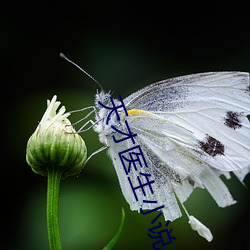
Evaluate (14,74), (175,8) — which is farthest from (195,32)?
(14,74)

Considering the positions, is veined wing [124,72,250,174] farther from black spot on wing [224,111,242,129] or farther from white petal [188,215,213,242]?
white petal [188,215,213,242]

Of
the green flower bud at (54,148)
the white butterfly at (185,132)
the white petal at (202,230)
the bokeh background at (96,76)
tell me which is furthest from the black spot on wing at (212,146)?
the bokeh background at (96,76)

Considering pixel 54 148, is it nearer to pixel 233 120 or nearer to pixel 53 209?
pixel 53 209

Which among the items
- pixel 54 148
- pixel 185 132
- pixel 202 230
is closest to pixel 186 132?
pixel 185 132

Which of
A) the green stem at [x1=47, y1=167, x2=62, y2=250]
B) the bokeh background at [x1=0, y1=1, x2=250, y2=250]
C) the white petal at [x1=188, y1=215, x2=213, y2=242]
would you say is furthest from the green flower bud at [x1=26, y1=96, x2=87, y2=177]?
the bokeh background at [x1=0, y1=1, x2=250, y2=250]

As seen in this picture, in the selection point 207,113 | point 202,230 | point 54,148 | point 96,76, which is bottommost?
point 202,230

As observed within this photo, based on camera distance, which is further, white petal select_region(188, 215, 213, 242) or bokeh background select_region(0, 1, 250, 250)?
bokeh background select_region(0, 1, 250, 250)
